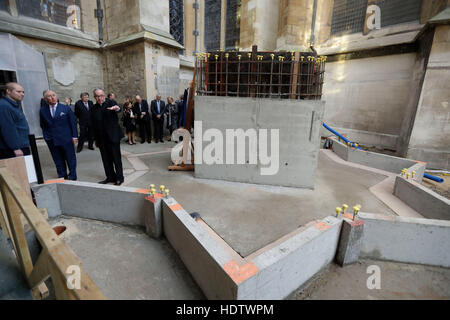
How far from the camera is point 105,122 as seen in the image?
447cm

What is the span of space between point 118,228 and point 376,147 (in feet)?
36.3

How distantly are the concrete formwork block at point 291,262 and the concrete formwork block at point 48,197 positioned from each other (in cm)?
341

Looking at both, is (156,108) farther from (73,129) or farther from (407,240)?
(407,240)

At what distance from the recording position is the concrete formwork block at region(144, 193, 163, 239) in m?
3.26

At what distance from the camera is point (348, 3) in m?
10.7

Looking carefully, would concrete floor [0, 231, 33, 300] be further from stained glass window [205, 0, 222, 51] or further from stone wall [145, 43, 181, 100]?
stained glass window [205, 0, 222, 51]

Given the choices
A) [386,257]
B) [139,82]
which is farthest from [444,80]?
[139,82]

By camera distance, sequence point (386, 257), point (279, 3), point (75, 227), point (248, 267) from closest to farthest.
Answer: point (248, 267), point (386, 257), point (75, 227), point (279, 3)

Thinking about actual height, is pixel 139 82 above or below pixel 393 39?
below

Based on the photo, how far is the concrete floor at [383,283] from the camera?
2.50 meters

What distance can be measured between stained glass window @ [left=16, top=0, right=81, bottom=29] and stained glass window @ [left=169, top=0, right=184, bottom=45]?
4.27 meters

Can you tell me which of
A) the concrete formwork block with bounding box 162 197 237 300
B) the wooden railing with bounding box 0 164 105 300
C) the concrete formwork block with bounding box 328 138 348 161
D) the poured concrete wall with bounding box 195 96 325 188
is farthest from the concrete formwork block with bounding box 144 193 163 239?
the concrete formwork block with bounding box 328 138 348 161
